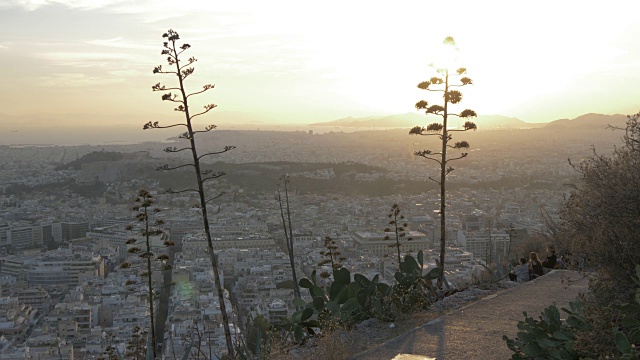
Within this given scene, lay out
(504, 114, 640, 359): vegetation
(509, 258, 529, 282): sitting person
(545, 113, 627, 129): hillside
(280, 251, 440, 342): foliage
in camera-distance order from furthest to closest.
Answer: (545, 113, 627, 129): hillside < (509, 258, 529, 282): sitting person < (280, 251, 440, 342): foliage < (504, 114, 640, 359): vegetation

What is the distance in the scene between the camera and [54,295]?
21.5 meters

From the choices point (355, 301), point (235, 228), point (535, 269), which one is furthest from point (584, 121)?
point (355, 301)

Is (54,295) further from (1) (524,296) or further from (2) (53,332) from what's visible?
(1) (524,296)

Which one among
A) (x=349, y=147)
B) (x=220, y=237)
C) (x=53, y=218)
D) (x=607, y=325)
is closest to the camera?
(x=607, y=325)

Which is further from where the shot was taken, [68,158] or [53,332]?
[68,158]

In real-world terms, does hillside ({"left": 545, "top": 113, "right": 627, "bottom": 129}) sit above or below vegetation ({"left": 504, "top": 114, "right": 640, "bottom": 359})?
above

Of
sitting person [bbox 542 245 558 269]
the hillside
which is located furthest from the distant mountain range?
sitting person [bbox 542 245 558 269]

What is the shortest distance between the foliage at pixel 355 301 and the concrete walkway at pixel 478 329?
0.61 meters

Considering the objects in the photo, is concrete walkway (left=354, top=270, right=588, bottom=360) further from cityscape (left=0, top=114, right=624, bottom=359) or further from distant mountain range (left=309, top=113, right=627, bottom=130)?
distant mountain range (left=309, top=113, right=627, bottom=130)

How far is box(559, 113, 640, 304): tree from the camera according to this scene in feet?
13.6

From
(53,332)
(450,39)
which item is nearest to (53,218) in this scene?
(53,332)

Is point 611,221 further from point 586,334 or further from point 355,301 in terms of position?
point 355,301

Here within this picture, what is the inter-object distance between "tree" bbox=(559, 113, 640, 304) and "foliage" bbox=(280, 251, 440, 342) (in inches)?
97.2

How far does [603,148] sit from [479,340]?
5000cm
